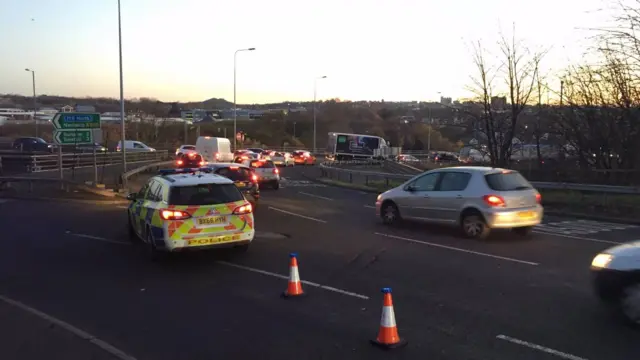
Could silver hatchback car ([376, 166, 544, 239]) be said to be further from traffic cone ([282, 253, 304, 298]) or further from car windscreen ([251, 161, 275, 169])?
car windscreen ([251, 161, 275, 169])

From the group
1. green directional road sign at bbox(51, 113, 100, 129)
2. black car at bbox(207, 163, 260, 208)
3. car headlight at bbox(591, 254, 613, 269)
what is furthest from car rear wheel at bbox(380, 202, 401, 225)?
green directional road sign at bbox(51, 113, 100, 129)

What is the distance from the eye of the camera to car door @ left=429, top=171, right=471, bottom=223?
12.6 meters

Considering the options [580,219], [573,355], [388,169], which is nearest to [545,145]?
[580,219]

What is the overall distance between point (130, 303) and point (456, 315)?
13.5 feet

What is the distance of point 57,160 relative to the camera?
111ft

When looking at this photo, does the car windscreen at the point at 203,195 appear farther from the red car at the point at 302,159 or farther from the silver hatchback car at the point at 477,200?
the red car at the point at 302,159

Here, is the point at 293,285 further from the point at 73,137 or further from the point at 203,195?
the point at 73,137

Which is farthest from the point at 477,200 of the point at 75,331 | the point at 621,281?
the point at 75,331

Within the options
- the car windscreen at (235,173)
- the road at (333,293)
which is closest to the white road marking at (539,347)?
the road at (333,293)

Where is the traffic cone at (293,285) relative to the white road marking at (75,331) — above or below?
above

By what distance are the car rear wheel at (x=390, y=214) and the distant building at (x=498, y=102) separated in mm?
12346

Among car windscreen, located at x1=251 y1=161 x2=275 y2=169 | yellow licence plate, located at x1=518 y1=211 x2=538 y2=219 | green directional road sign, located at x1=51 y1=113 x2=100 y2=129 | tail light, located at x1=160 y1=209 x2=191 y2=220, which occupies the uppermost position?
green directional road sign, located at x1=51 y1=113 x2=100 y2=129

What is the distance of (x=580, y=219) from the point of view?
16391mm

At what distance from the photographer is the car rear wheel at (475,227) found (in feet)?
39.7
